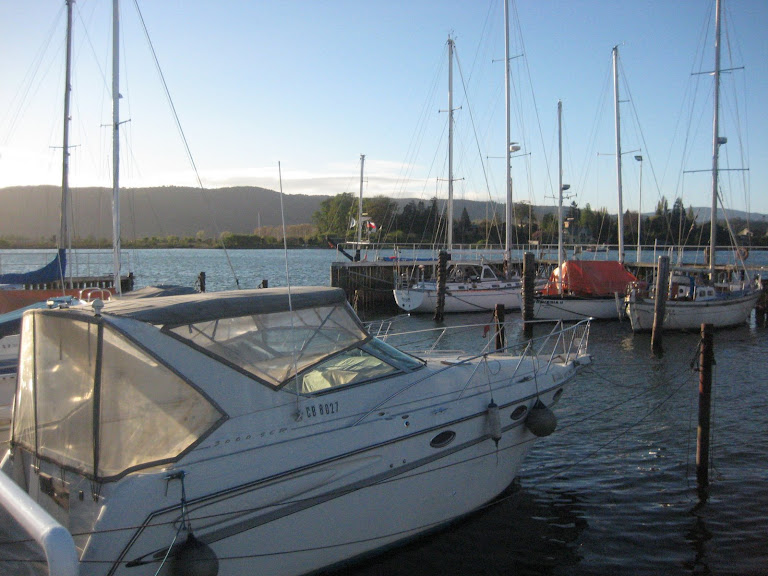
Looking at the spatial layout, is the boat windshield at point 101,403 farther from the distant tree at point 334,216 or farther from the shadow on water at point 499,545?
the distant tree at point 334,216

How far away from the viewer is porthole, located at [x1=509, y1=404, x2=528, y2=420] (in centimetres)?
885

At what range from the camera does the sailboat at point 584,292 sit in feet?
100

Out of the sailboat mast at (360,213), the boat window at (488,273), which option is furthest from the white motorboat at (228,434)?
the sailboat mast at (360,213)

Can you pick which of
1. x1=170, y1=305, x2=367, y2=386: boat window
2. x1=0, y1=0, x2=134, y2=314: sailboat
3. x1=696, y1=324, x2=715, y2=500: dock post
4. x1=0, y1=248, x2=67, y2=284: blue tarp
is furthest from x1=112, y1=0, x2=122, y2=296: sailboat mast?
x1=696, y1=324, x2=715, y2=500: dock post

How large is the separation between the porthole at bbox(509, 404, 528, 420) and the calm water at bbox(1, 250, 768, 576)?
54.5 inches

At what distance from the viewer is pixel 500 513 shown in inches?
363

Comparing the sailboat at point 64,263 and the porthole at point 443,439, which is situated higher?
the sailboat at point 64,263

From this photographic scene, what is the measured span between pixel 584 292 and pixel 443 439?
25.8 meters

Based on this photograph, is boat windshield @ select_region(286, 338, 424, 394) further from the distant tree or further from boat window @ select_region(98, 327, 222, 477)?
the distant tree

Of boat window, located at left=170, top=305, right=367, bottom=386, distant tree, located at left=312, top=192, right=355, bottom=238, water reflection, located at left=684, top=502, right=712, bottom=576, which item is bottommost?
water reflection, located at left=684, top=502, right=712, bottom=576

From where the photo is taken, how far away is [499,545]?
8.41 m

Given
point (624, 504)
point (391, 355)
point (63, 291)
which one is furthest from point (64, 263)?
point (624, 504)

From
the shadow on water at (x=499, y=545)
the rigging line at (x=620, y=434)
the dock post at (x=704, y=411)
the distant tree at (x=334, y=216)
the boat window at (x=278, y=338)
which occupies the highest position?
the distant tree at (x=334, y=216)

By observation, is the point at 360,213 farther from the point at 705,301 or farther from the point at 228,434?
the point at 228,434
